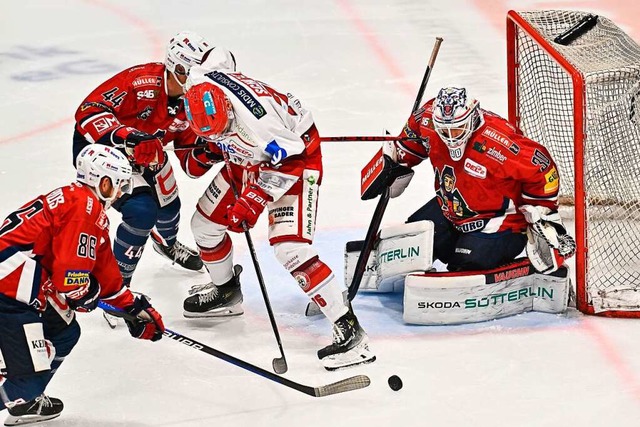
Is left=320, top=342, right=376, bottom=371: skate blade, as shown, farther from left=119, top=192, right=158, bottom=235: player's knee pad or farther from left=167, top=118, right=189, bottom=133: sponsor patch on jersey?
left=167, top=118, right=189, bottom=133: sponsor patch on jersey

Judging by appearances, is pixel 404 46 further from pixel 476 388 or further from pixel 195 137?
pixel 476 388

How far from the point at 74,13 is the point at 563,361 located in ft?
16.6

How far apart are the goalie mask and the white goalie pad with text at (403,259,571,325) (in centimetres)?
51

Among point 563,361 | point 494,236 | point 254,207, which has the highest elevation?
point 254,207

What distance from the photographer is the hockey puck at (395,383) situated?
4.04m

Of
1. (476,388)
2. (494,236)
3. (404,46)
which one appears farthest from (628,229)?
(404,46)

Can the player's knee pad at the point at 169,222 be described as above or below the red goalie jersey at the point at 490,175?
below

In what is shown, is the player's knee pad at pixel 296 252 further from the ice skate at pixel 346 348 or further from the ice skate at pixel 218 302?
the ice skate at pixel 218 302

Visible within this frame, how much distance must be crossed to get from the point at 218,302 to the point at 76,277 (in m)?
1.08

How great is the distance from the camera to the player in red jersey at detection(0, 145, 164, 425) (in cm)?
365

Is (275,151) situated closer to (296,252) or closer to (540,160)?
(296,252)

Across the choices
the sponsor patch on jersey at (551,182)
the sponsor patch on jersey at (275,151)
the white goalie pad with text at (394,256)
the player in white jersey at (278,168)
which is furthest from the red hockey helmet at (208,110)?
the sponsor patch on jersey at (551,182)

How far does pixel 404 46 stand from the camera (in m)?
7.47

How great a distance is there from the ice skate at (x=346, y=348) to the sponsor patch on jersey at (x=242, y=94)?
801 millimetres
